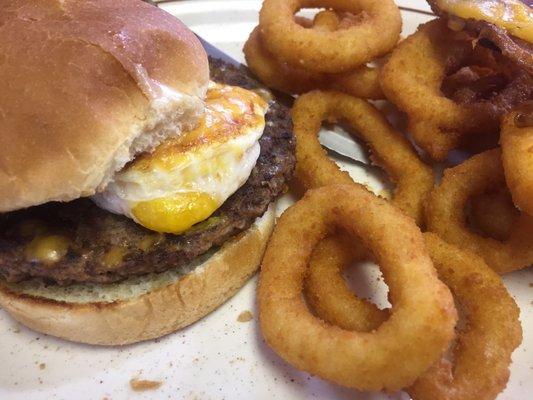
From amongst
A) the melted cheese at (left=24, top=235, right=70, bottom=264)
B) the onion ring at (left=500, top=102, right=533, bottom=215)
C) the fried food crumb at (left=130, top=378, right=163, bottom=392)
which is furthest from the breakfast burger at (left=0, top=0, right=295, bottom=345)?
the onion ring at (left=500, top=102, right=533, bottom=215)

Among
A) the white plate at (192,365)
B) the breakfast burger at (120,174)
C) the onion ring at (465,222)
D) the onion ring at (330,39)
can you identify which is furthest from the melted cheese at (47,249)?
the onion ring at (465,222)

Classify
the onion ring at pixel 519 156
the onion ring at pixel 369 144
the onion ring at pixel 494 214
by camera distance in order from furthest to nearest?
1. the onion ring at pixel 369 144
2. the onion ring at pixel 494 214
3. the onion ring at pixel 519 156

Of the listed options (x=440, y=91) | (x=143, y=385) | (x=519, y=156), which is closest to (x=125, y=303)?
(x=143, y=385)

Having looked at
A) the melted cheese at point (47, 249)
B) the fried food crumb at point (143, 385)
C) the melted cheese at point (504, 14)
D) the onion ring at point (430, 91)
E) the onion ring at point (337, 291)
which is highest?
the melted cheese at point (504, 14)

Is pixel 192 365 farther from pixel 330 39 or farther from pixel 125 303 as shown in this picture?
pixel 330 39

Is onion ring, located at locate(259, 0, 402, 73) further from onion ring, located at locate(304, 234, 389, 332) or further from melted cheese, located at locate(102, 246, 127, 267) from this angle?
melted cheese, located at locate(102, 246, 127, 267)

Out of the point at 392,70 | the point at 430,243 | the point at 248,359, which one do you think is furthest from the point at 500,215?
the point at 248,359

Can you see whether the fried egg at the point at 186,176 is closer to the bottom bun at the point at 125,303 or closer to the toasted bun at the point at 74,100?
the toasted bun at the point at 74,100

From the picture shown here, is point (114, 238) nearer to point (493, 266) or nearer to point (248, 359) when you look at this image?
point (248, 359)
